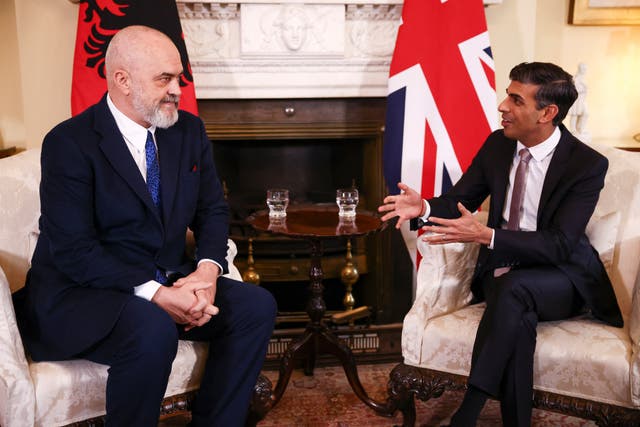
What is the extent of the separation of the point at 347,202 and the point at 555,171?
753 mm

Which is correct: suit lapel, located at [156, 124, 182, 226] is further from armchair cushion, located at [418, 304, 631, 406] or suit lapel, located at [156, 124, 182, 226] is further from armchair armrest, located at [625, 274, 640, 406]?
armchair armrest, located at [625, 274, 640, 406]

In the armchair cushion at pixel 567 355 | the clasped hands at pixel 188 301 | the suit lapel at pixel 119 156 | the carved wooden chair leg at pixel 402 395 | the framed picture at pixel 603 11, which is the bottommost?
the carved wooden chair leg at pixel 402 395

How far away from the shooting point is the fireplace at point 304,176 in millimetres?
3102

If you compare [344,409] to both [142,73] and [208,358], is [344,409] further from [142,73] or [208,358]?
[142,73]

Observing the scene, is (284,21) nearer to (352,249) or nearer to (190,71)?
(190,71)

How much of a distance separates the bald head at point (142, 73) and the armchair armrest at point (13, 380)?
0.61m

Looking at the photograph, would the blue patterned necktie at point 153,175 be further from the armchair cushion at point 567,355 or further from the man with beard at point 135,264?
the armchair cushion at point 567,355

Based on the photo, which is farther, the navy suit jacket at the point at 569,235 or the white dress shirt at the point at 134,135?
the navy suit jacket at the point at 569,235

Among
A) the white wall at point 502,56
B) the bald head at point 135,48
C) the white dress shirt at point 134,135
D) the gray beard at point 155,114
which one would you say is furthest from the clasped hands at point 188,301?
the white wall at point 502,56

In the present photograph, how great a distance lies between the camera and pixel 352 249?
337 cm

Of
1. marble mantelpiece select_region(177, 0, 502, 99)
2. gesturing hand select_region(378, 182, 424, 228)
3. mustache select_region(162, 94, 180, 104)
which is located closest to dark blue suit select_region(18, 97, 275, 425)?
mustache select_region(162, 94, 180, 104)

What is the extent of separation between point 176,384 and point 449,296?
3.14 ft

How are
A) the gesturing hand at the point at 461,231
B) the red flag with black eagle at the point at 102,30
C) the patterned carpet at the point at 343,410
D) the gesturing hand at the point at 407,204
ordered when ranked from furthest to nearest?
1. the red flag with black eagle at the point at 102,30
2. the patterned carpet at the point at 343,410
3. the gesturing hand at the point at 407,204
4. the gesturing hand at the point at 461,231

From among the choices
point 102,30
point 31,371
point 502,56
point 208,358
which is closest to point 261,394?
point 208,358
